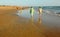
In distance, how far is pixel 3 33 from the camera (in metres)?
8.20

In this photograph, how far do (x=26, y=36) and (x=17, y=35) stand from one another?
1.60 feet

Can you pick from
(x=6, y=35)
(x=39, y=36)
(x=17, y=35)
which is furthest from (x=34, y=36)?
(x=6, y=35)

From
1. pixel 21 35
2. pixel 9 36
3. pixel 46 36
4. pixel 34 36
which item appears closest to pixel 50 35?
pixel 46 36

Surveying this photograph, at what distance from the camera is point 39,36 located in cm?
781

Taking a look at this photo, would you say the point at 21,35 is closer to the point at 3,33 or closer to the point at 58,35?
the point at 3,33

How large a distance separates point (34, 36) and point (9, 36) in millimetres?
1224

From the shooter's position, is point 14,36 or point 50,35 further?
point 50,35

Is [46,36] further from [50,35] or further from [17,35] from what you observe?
[17,35]

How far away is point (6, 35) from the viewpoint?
782cm

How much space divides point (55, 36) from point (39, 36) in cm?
81

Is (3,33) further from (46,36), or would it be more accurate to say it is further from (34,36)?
(46,36)

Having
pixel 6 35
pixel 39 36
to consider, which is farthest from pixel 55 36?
pixel 6 35

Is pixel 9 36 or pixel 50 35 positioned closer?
pixel 9 36

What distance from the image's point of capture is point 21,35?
309 inches
